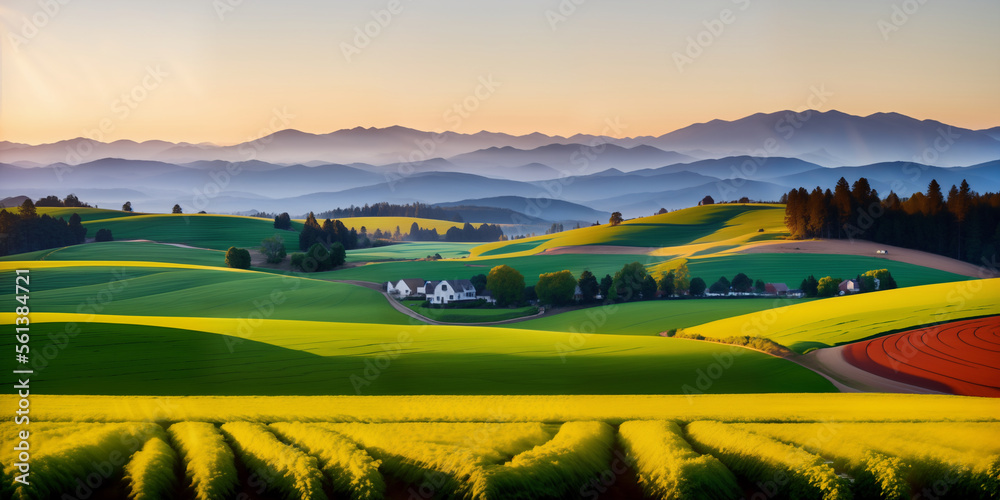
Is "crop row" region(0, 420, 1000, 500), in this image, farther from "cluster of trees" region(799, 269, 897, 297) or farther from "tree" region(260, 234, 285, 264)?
"tree" region(260, 234, 285, 264)

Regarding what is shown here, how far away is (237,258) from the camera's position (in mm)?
82375

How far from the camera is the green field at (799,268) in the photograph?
6397 cm

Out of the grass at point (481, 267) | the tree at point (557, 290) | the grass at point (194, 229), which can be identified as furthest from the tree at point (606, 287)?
the grass at point (194, 229)

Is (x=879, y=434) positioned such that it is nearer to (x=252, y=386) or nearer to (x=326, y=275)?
(x=252, y=386)

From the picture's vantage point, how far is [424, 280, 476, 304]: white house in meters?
66.4

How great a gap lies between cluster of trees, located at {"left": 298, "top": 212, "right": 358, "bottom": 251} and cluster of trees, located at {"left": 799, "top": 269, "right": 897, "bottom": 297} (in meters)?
A: 67.8

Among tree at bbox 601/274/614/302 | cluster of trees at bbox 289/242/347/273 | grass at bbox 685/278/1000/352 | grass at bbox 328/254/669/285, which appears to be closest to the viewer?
grass at bbox 685/278/1000/352

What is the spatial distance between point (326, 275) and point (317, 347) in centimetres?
5402

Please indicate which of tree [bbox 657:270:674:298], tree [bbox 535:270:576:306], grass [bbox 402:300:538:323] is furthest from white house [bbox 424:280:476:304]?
tree [bbox 657:270:674:298]

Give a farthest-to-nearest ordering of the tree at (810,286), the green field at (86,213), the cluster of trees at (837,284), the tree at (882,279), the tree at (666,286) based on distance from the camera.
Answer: the green field at (86,213) → the tree at (666,286) → the tree at (810,286) → the tree at (882,279) → the cluster of trees at (837,284)

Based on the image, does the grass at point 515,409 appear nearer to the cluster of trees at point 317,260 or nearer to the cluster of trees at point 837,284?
the cluster of trees at point 837,284

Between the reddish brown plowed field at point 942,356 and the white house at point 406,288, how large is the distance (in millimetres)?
48777

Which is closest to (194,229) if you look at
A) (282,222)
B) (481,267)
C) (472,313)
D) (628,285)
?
(282,222)

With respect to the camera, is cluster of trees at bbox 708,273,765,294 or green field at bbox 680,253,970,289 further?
green field at bbox 680,253,970,289
